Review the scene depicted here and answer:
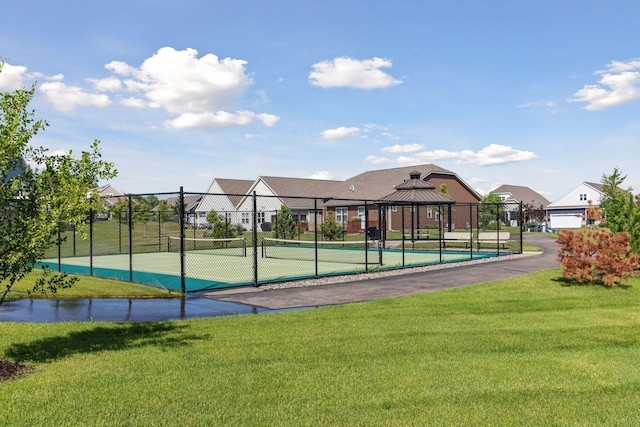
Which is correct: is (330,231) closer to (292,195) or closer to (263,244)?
(263,244)

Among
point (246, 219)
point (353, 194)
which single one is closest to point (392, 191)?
point (353, 194)

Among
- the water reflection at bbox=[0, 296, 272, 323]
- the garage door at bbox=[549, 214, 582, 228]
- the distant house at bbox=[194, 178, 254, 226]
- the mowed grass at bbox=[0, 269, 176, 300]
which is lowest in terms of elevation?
the water reflection at bbox=[0, 296, 272, 323]

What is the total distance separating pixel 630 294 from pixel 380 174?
152 ft

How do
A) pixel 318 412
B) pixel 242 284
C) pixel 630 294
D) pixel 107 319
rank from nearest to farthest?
pixel 318 412 < pixel 107 319 < pixel 630 294 < pixel 242 284

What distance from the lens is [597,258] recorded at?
546 inches

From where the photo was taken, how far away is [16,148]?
6.23 m

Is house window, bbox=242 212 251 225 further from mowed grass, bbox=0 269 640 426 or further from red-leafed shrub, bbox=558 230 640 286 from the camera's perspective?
mowed grass, bbox=0 269 640 426

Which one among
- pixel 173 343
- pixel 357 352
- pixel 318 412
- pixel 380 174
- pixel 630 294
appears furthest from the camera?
pixel 380 174

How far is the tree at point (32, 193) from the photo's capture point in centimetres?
612

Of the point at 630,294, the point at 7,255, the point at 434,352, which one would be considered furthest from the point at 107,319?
the point at 630,294

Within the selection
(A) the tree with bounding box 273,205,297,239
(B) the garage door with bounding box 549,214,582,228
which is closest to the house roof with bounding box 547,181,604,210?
(B) the garage door with bounding box 549,214,582,228

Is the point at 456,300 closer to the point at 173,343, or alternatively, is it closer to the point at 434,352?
the point at 434,352

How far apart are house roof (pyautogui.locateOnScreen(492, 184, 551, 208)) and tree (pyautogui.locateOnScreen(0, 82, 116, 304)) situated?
8822cm

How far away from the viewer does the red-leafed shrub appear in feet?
44.3
